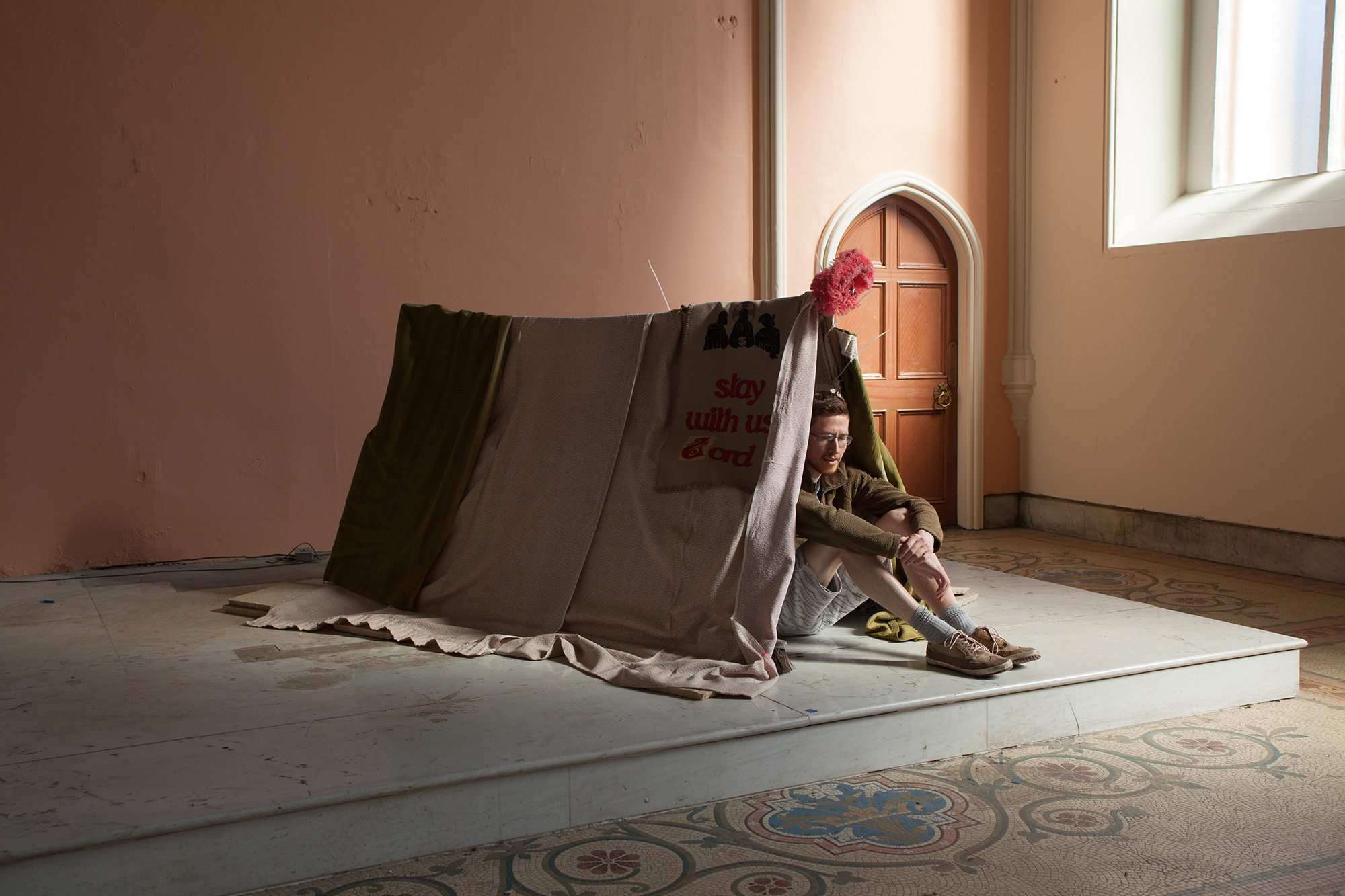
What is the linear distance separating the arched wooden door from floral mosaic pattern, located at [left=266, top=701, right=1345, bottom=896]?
390 centimetres

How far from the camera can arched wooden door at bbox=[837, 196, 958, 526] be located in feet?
21.5

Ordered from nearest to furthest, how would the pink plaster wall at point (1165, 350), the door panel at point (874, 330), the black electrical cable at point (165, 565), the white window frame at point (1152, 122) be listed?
the black electrical cable at point (165, 565) → the pink plaster wall at point (1165, 350) → the white window frame at point (1152, 122) → the door panel at point (874, 330)

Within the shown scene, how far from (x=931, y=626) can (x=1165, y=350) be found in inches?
143

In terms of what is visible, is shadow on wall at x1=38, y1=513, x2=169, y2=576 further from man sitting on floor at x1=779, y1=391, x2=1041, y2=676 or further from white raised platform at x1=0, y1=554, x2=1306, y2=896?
man sitting on floor at x1=779, y1=391, x2=1041, y2=676

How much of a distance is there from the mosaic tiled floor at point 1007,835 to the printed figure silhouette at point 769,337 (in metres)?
1.30

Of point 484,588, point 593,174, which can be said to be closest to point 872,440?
point 484,588

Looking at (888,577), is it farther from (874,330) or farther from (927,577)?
(874,330)

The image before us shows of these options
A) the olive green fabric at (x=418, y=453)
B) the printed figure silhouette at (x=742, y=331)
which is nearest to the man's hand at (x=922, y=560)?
the printed figure silhouette at (x=742, y=331)

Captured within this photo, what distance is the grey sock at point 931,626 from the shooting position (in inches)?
123

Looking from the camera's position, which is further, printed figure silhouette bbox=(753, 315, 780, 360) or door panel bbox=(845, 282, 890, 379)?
door panel bbox=(845, 282, 890, 379)

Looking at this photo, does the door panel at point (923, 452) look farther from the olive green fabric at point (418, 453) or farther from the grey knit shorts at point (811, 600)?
the olive green fabric at point (418, 453)

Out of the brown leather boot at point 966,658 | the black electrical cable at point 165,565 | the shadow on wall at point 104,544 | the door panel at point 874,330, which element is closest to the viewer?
the brown leather boot at point 966,658

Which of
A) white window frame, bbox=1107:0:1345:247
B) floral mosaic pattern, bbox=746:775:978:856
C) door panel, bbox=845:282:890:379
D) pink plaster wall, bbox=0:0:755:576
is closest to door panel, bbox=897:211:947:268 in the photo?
door panel, bbox=845:282:890:379

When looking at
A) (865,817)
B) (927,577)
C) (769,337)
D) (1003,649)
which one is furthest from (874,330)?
(865,817)
